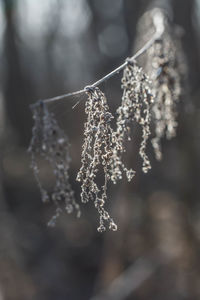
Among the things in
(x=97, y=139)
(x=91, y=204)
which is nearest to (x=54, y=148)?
(x=97, y=139)

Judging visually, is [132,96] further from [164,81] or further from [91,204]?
[91,204]

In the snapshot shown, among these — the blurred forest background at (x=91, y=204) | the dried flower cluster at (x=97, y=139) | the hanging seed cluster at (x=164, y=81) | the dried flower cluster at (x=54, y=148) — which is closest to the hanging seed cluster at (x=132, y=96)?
the dried flower cluster at (x=97, y=139)

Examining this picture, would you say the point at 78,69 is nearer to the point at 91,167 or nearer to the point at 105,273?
the point at 105,273

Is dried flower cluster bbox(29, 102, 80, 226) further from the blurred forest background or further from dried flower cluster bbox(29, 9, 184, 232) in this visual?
the blurred forest background

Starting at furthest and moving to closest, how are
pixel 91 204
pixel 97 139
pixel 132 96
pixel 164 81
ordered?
pixel 91 204 < pixel 164 81 < pixel 132 96 < pixel 97 139

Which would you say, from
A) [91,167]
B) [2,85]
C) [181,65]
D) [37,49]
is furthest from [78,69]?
[91,167]

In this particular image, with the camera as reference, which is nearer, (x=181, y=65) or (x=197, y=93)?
(x=181, y=65)

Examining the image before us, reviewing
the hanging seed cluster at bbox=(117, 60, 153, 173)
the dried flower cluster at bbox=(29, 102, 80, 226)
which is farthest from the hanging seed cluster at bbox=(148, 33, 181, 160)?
the dried flower cluster at bbox=(29, 102, 80, 226)

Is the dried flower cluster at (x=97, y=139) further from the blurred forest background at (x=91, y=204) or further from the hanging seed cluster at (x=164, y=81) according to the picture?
the blurred forest background at (x=91, y=204)
